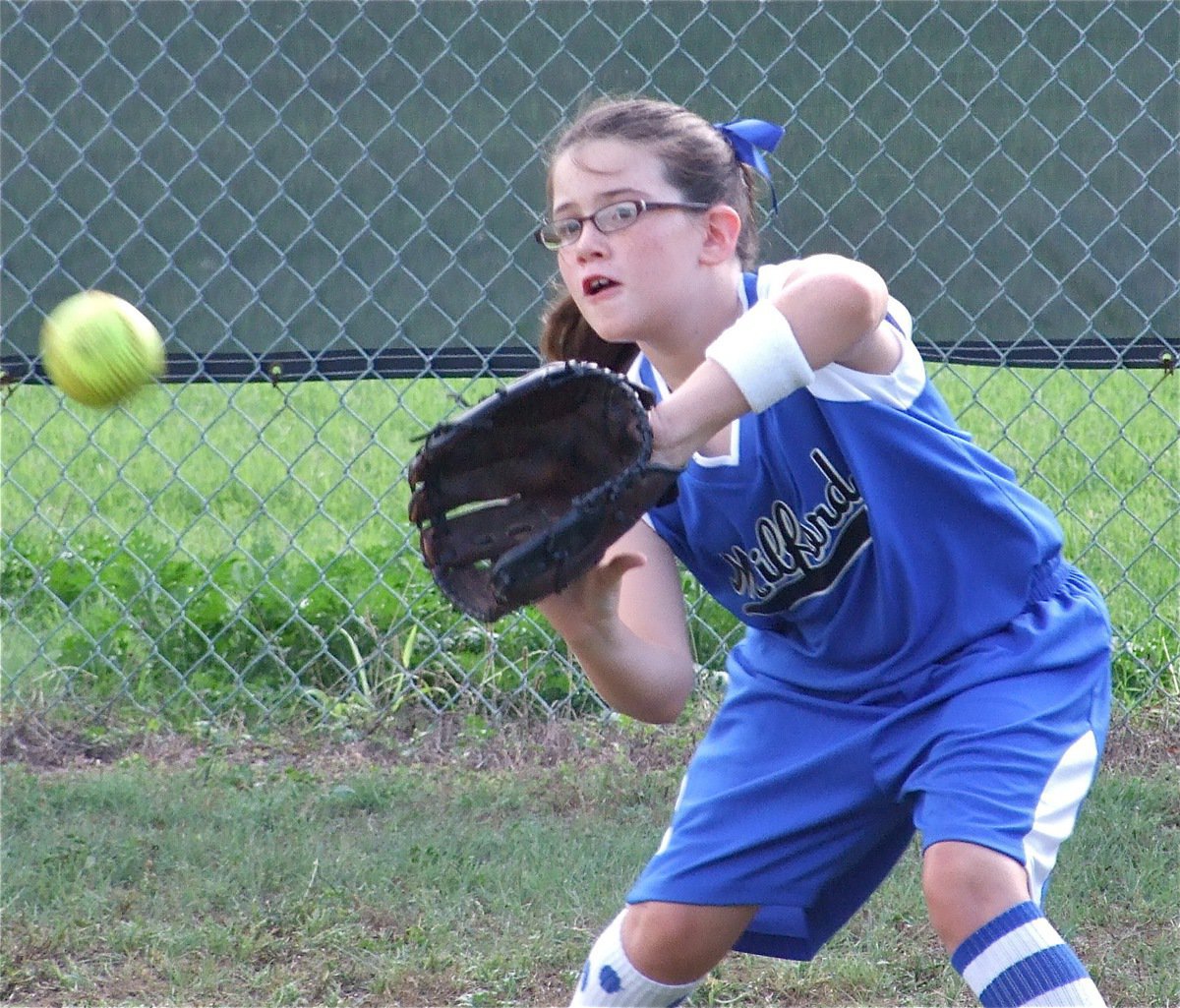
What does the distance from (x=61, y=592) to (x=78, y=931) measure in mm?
1594

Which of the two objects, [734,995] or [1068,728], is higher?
[1068,728]

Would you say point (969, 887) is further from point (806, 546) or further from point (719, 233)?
point (719, 233)

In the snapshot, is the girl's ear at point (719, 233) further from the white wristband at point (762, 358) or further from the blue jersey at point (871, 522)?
the white wristband at point (762, 358)

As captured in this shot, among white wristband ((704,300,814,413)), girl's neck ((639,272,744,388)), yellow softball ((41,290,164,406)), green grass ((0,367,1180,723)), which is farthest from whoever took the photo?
green grass ((0,367,1180,723))

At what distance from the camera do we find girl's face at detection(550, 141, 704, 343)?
2271 millimetres

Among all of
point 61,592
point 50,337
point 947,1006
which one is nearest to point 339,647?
point 61,592

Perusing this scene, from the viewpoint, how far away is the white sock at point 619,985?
7.59 feet

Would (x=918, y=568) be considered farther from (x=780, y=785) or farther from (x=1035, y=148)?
(x=1035, y=148)

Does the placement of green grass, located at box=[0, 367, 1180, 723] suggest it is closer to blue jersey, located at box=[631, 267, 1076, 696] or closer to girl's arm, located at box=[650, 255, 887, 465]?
blue jersey, located at box=[631, 267, 1076, 696]

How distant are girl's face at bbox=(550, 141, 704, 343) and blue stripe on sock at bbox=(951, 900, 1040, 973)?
0.98 meters

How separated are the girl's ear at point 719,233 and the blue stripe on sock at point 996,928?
1.06m

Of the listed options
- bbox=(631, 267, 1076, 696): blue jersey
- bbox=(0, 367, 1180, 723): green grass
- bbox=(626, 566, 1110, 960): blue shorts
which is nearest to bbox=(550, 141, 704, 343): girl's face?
bbox=(631, 267, 1076, 696): blue jersey

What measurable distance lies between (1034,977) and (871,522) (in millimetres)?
690

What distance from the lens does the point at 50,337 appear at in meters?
3.48
